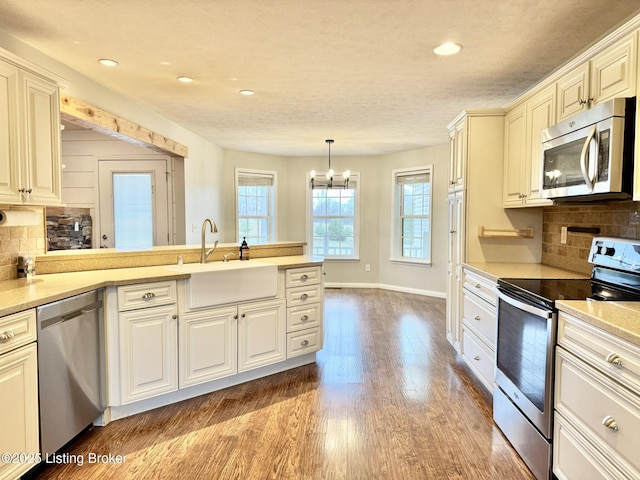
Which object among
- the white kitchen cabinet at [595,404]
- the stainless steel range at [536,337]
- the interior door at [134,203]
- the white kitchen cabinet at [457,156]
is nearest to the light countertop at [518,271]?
the stainless steel range at [536,337]

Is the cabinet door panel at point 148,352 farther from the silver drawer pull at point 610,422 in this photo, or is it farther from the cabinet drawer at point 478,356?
the silver drawer pull at point 610,422

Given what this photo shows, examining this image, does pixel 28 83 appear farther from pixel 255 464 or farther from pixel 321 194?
pixel 321 194

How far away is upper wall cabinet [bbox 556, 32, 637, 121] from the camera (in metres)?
1.83

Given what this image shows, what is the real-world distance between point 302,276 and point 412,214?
12.5ft

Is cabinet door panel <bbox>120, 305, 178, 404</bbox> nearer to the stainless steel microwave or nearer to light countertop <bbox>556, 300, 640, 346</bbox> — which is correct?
light countertop <bbox>556, 300, 640, 346</bbox>

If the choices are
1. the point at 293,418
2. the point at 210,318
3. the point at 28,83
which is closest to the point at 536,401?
the point at 293,418

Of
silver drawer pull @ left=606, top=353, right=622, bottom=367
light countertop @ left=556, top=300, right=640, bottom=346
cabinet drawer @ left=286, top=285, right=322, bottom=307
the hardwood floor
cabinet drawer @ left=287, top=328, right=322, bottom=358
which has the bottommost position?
the hardwood floor

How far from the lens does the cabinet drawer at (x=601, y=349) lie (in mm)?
1330

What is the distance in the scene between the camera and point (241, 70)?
3.03 m

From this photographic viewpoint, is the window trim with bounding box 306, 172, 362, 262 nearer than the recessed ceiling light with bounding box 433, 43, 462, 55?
No

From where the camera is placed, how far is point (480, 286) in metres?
2.88

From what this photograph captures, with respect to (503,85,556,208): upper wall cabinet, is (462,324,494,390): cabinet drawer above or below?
below

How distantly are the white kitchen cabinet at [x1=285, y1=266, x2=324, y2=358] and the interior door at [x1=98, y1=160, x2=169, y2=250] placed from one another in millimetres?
2397

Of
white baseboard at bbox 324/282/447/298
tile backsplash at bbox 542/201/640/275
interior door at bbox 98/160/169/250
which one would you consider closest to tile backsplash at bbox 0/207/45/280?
interior door at bbox 98/160/169/250
